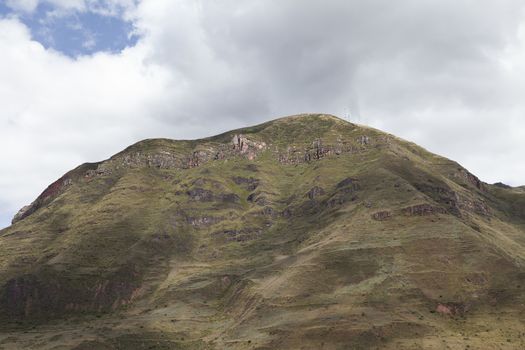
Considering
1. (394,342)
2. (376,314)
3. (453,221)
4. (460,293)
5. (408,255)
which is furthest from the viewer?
(453,221)

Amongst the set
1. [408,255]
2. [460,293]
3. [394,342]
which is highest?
[408,255]

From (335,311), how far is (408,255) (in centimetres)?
3983

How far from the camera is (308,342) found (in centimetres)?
14012

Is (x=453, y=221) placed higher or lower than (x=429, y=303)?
higher

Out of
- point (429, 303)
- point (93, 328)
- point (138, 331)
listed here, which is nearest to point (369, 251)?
point (429, 303)

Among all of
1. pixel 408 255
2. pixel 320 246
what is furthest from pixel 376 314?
pixel 320 246

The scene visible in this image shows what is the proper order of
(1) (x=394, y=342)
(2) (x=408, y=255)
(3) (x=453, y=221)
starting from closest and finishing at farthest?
(1) (x=394, y=342) < (2) (x=408, y=255) < (3) (x=453, y=221)

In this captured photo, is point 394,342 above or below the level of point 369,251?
below

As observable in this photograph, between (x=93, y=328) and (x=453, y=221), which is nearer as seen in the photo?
(x=93, y=328)

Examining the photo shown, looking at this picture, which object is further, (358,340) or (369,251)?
(369,251)

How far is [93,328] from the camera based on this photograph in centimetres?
18012

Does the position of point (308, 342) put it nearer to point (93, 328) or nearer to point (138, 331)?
point (138, 331)

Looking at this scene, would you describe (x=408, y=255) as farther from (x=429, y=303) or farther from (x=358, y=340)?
(x=358, y=340)

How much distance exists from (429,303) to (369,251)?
Answer: 1323 inches
